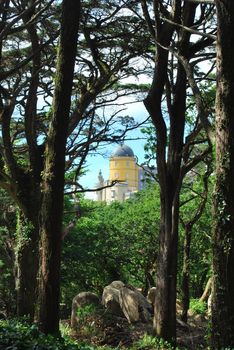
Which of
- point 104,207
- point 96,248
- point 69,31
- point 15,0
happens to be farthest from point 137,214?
point 69,31

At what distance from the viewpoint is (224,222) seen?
6.15 m

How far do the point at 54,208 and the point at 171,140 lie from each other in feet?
14.8

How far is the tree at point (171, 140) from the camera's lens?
11242 millimetres

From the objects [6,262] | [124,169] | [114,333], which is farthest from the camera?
[124,169]

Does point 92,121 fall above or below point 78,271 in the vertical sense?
above

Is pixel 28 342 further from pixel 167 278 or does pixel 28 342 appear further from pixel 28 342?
pixel 167 278

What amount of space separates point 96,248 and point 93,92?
1119 cm

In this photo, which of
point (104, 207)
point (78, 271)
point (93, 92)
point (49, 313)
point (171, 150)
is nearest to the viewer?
point (49, 313)

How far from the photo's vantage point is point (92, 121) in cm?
1730

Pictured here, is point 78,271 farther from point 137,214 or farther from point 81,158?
point 81,158

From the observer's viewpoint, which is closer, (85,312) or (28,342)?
(28,342)

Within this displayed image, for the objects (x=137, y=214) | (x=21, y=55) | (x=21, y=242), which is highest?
(x=21, y=55)

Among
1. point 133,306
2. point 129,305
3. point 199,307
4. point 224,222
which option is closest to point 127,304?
point 129,305

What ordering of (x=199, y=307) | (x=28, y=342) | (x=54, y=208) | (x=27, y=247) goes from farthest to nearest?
(x=199, y=307)
(x=27, y=247)
(x=54, y=208)
(x=28, y=342)
